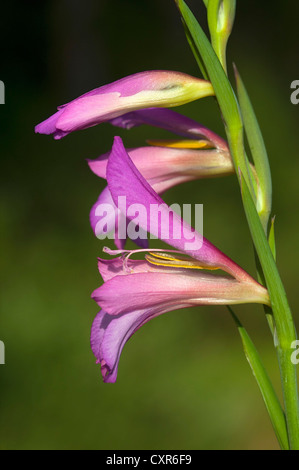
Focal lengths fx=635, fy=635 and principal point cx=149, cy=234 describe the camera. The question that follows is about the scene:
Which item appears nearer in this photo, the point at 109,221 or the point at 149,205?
the point at 149,205

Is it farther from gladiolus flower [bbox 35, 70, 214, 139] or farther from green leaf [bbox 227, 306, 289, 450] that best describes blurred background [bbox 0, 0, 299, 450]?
gladiolus flower [bbox 35, 70, 214, 139]

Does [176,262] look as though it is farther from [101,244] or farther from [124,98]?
[101,244]

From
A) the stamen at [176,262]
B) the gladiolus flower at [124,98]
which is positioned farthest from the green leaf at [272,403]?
the gladiolus flower at [124,98]

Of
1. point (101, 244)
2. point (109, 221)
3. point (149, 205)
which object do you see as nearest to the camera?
point (149, 205)

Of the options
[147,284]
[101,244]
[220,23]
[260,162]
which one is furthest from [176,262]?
[101,244]

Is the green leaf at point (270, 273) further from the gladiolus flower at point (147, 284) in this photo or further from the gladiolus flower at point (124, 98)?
the gladiolus flower at point (124, 98)

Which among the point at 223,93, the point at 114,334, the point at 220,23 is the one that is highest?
the point at 220,23
